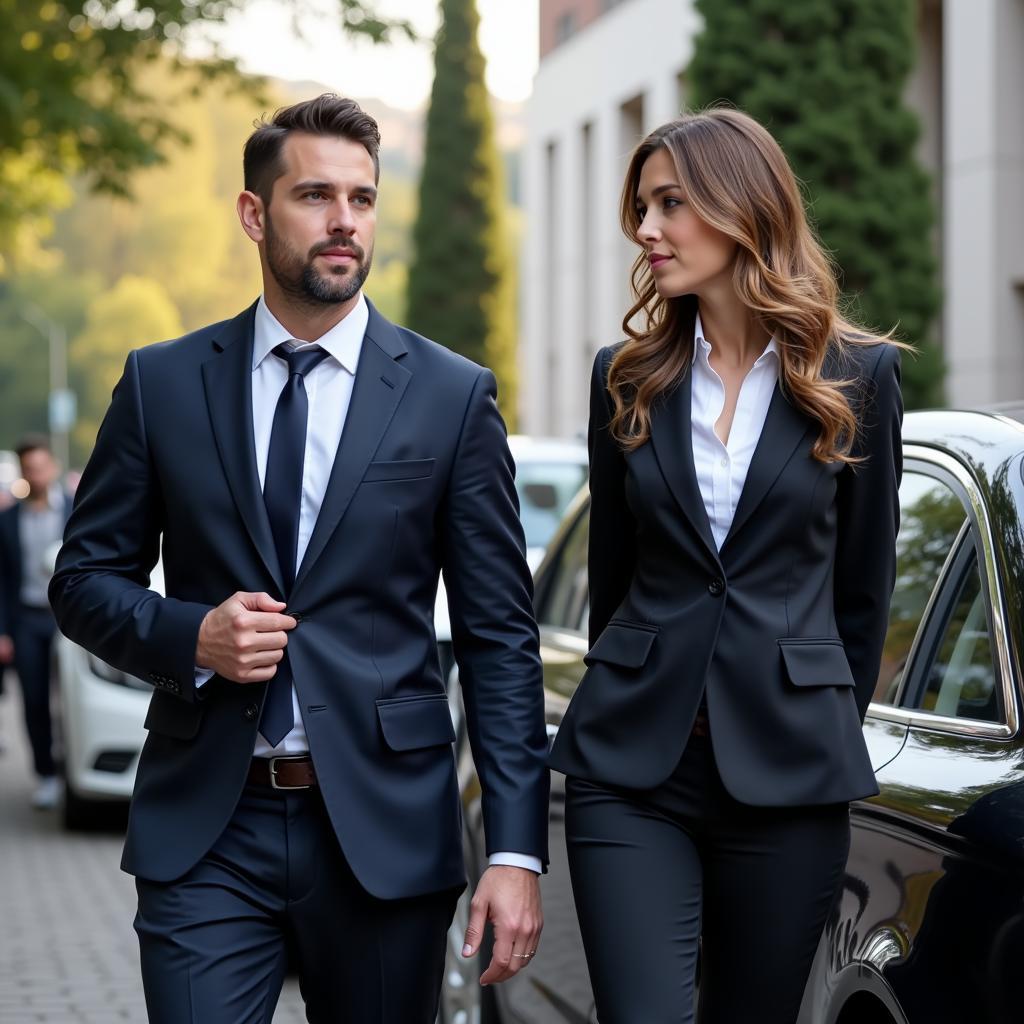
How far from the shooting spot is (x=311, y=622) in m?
3.18

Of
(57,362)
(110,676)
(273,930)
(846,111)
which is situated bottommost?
(110,676)

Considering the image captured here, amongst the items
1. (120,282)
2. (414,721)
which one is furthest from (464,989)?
(120,282)

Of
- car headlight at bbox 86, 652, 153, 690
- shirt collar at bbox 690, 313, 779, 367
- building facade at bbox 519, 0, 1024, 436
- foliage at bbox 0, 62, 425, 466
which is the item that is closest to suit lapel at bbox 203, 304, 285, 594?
shirt collar at bbox 690, 313, 779, 367

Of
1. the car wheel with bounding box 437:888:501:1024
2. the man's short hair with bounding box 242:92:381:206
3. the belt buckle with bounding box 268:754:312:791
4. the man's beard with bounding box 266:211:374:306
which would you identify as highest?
the man's short hair with bounding box 242:92:381:206

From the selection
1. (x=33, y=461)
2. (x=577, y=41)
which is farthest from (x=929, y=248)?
(x=577, y=41)

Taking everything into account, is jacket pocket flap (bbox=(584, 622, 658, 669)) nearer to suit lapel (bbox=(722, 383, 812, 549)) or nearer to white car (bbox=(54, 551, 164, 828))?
suit lapel (bbox=(722, 383, 812, 549))

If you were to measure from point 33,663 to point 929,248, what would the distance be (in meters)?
9.15

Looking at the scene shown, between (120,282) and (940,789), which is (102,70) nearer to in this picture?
(940,789)

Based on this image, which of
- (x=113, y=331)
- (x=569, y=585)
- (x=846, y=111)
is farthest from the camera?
(x=113, y=331)

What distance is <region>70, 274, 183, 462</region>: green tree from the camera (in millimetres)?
75812

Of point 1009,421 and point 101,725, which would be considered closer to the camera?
point 1009,421

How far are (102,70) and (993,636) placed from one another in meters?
15.0

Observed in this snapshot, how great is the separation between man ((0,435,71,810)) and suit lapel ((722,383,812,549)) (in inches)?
347

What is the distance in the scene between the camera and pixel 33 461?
39.1 feet
